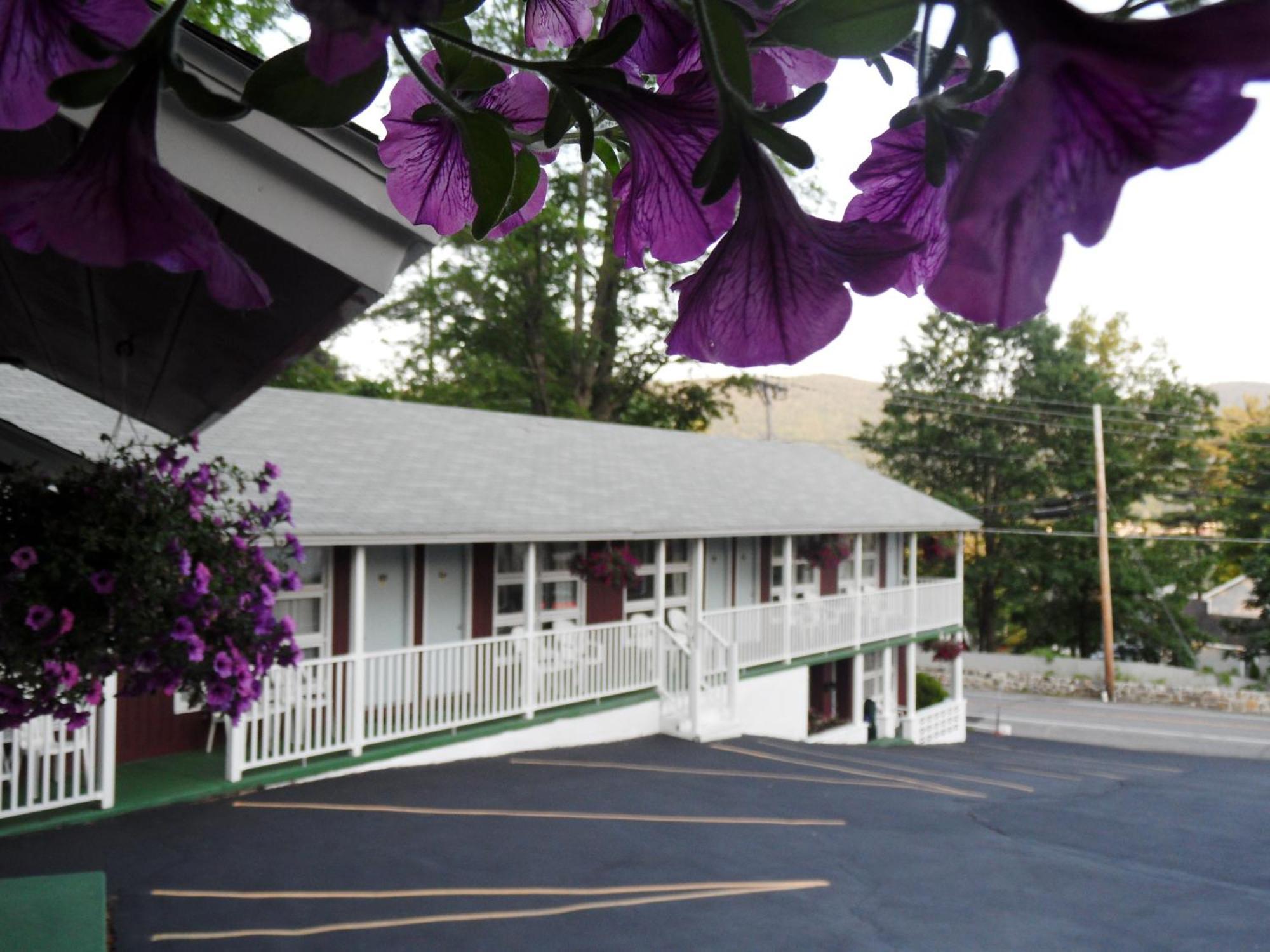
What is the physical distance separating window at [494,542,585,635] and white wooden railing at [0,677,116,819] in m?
5.70

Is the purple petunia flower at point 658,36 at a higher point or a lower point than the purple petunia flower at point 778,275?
higher

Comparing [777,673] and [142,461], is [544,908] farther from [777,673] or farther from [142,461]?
[777,673]

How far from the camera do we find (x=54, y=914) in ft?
14.1

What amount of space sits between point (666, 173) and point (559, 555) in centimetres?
1369

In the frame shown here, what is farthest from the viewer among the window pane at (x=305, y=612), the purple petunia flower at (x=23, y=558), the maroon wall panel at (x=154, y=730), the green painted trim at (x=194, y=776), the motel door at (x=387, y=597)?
the motel door at (x=387, y=597)

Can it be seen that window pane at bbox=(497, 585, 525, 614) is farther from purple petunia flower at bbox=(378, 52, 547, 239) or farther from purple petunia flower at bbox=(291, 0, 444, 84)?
purple petunia flower at bbox=(291, 0, 444, 84)

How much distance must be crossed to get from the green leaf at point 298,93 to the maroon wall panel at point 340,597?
11.2 metres

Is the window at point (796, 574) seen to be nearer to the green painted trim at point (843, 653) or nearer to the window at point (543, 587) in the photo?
the green painted trim at point (843, 653)

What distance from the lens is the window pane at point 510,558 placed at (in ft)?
43.1

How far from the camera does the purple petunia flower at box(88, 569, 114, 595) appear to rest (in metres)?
3.57

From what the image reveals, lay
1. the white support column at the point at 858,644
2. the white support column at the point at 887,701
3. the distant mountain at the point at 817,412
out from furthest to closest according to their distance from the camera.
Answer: the distant mountain at the point at 817,412, the white support column at the point at 887,701, the white support column at the point at 858,644

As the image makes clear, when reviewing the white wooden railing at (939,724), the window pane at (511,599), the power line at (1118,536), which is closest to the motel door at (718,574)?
the window pane at (511,599)

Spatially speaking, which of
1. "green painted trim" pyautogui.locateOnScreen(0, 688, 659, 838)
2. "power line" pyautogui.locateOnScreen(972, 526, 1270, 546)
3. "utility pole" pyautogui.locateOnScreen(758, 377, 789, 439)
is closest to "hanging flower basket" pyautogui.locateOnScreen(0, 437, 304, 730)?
"green painted trim" pyautogui.locateOnScreen(0, 688, 659, 838)

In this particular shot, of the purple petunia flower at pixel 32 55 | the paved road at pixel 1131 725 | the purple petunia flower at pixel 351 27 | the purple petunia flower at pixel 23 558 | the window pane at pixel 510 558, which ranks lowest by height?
the paved road at pixel 1131 725
